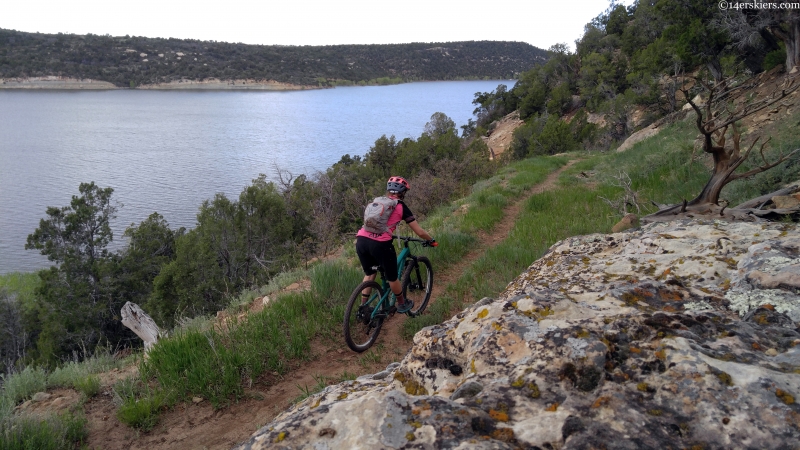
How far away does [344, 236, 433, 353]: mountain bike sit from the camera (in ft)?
16.1

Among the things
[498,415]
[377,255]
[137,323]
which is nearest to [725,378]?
[498,415]

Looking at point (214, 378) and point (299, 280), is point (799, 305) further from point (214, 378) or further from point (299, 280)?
point (299, 280)

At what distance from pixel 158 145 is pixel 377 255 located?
51.2 metres

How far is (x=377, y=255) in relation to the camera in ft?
16.1

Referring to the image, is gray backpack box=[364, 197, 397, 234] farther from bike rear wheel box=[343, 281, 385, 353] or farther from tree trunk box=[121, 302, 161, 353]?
tree trunk box=[121, 302, 161, 353]

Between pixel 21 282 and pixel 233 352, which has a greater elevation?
→ pixel 233 352

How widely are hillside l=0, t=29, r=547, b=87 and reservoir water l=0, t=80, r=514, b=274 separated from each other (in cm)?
782

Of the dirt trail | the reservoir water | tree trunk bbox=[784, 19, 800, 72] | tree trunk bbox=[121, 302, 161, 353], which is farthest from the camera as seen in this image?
the reservoir water

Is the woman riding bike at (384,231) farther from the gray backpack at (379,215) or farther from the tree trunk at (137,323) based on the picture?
the tree trunk at (137,323)

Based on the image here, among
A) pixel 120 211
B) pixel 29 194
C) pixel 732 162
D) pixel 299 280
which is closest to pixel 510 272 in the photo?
pixel 732 162

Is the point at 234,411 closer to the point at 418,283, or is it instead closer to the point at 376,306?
the point at 376,306

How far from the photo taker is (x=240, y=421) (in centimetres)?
388

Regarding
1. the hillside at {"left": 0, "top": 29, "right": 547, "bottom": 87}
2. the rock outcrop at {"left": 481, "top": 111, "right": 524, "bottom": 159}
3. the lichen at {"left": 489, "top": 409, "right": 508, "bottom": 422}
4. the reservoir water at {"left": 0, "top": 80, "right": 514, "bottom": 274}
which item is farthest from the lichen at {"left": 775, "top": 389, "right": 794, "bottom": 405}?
the hillside at {"left": 0, "top": 29, "right": 547, "bottom": 87}

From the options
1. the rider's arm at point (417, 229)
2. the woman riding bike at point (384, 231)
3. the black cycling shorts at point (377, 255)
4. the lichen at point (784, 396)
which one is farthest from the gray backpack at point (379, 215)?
the lichen at point (784, 396)
